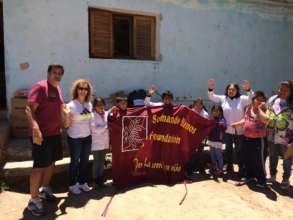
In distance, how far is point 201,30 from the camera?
27.6 feet

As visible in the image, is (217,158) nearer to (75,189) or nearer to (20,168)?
(75,189)

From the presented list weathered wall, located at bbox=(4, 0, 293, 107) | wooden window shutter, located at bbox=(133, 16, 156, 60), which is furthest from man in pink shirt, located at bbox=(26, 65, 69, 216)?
wooden window shutter, located at bbox=(133, 16, 156, 60)

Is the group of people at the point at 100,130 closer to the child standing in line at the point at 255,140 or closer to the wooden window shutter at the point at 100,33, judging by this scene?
the child standing in line at the point at 255,140

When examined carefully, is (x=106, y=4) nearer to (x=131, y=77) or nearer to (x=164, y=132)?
(x=131, y=77)

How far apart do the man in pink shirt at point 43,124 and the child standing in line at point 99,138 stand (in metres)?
0.69

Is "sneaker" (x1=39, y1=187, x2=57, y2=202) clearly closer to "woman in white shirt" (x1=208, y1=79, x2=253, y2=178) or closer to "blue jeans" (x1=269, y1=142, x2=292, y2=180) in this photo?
"woman in white shirt" (x1=208, y1=79, x2=253, y2=178)

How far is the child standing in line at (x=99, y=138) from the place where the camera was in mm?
5055

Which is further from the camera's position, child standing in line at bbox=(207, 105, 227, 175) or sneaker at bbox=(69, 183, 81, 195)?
child standing in line at bbox=(207, 105, 227, 175)

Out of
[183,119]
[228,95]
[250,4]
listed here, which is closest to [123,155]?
[183,119]

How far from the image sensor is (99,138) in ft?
16.6

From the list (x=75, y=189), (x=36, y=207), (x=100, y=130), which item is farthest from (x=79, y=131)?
(x=36, y=207)

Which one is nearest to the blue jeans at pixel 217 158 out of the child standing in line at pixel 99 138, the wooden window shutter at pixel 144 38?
the child standing in line at pixel 99 138

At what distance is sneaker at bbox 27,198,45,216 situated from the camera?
427 centimetres

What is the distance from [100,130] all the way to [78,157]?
0.52m
